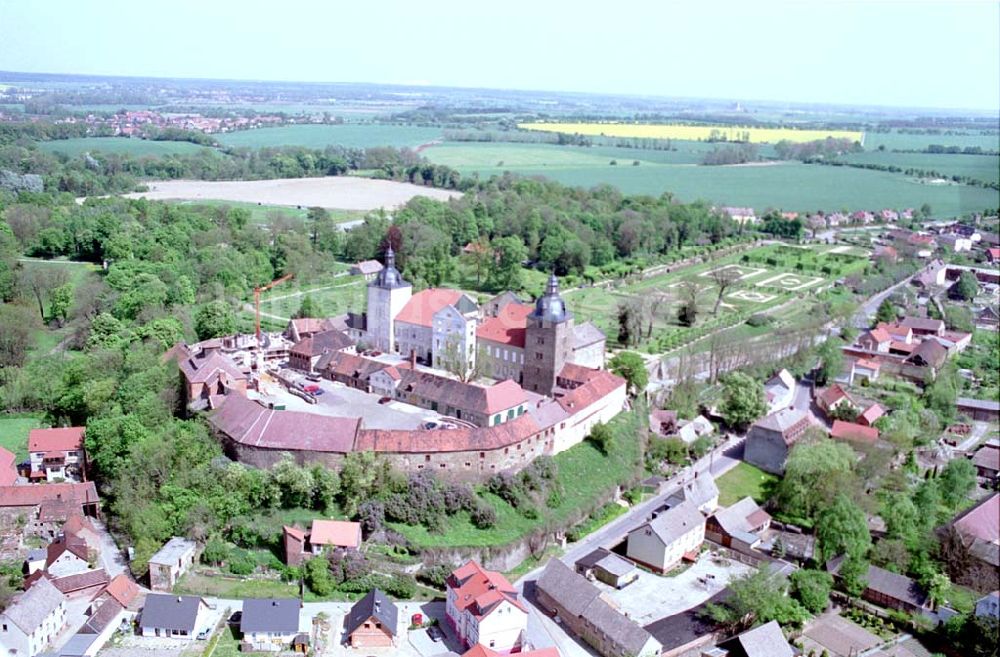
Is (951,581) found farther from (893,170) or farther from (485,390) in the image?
(893,170)

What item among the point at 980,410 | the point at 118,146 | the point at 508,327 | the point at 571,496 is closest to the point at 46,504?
the point at 571,496

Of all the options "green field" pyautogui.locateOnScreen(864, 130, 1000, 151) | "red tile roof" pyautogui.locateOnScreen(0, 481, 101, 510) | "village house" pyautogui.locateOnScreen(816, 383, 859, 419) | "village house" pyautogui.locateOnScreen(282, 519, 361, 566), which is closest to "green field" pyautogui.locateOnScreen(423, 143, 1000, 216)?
"green field" pyautogui.locateOnScreen(864, 130, 1000, 151)

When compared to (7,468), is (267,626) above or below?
below

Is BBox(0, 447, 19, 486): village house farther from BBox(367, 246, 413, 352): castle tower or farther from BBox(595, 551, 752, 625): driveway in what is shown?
BBox(595, 551, 752, 625): driveway

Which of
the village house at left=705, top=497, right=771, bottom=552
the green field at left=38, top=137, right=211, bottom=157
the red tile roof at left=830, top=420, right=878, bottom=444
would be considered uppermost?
the green field at left=38, top=137, right=211, bottom=157

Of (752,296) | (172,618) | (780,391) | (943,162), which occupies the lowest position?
(172,618)

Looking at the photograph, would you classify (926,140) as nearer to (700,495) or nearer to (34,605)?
(700,495)
